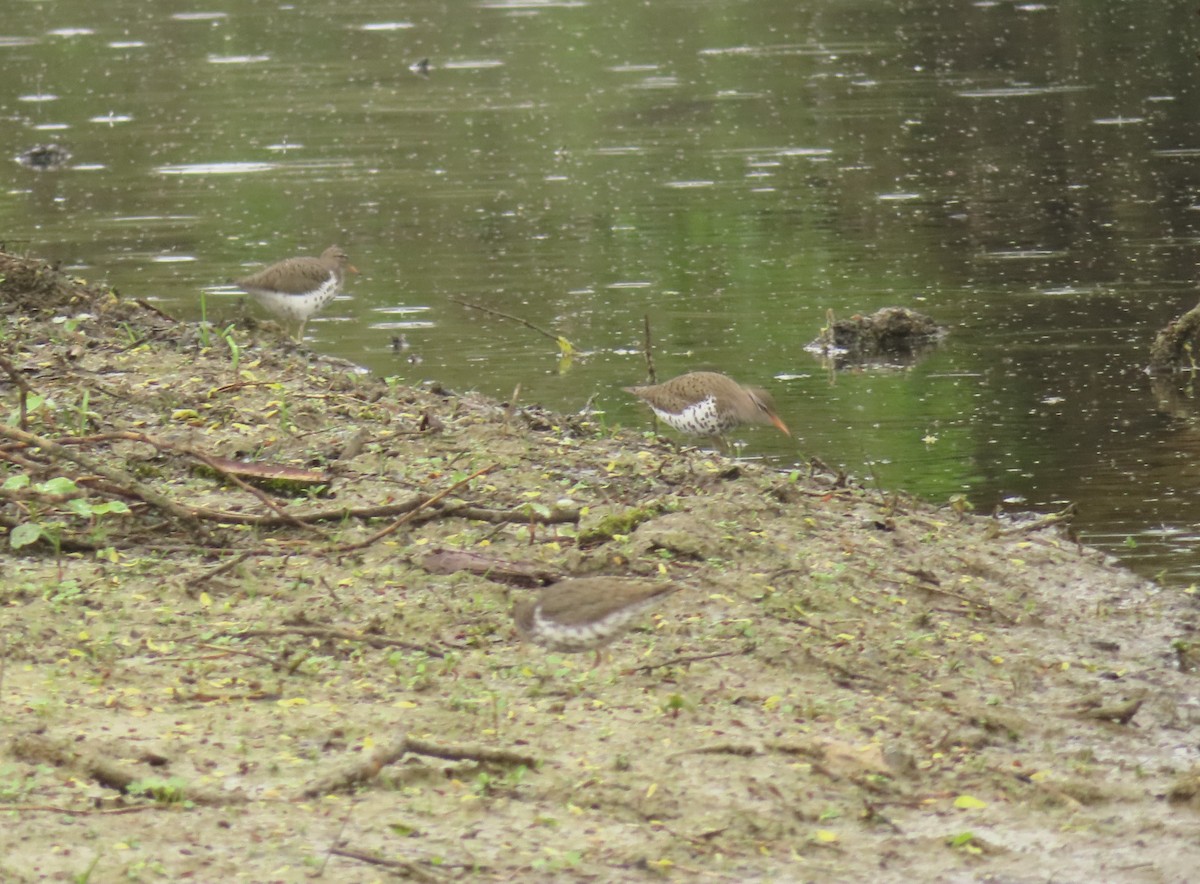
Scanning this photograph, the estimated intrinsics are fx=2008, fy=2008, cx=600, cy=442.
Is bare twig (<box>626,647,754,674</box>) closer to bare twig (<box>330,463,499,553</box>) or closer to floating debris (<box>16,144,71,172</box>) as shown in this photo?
bare twig (<box>330,463,499,553</box>)

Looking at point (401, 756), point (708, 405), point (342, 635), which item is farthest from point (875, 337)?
point (401, 756)

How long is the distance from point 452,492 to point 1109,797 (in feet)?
10.0

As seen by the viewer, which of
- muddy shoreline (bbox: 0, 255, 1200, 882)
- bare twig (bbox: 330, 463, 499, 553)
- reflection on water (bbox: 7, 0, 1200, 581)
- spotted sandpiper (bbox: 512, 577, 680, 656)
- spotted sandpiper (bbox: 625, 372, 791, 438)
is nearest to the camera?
muddy shoreline (bbox: 0, 255, 1200, 882)

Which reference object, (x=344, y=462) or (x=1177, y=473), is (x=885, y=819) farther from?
(x=1177, y=473)

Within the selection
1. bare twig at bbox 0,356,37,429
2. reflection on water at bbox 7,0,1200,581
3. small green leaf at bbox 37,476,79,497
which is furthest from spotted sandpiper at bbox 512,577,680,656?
reflection on water at bbox 7,0,1200,581

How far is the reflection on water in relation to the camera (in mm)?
12469

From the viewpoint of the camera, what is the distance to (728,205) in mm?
19781

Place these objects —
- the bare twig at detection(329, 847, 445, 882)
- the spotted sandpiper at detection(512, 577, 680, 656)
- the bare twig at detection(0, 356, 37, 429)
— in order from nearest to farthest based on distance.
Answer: the bare twig at detection(329, 847, 445, 882), the spotted sandpiper at detection(512, 577, 680, 656), the bare twig at detection(0, 356, 37, 429)

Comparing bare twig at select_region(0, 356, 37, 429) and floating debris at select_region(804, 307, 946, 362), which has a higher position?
bare twig at select_region(0, 356, 37, 429)

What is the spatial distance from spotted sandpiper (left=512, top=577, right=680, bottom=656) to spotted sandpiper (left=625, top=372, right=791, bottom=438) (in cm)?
366

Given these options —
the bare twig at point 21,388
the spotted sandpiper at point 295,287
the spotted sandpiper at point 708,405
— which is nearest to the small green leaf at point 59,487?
the bare twig at point 21,388

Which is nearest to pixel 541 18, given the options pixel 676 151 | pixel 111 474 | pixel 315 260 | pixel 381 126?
pixel 381 126

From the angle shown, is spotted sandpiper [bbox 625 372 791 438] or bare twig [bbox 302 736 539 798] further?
spotted sandpiper [bbox 625 372 791 438]

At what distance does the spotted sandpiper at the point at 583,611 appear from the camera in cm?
667
